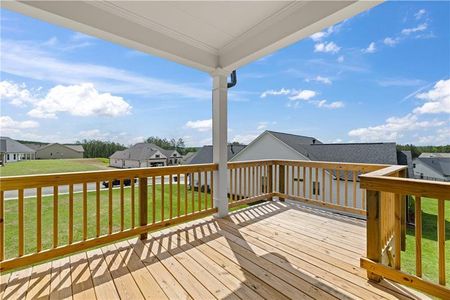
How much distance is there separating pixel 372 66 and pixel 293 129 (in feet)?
21.2

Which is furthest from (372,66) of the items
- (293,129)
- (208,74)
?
(208,74)

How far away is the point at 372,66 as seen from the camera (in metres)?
8.84

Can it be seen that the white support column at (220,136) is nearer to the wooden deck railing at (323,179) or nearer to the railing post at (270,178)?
the railing post at (270,178)

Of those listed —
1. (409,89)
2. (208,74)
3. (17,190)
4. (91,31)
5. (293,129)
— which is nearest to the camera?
(17,190)

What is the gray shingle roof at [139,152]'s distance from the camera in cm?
281

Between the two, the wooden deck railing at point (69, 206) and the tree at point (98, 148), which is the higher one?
the tree at point (98, 148)

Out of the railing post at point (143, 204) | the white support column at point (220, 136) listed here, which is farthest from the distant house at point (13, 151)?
Answer: the white support column at point (220, 136)

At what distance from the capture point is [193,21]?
2.58 metres

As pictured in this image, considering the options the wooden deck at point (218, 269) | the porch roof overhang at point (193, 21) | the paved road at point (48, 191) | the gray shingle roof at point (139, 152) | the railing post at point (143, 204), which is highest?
the porch roof overhang at point (193, 21)

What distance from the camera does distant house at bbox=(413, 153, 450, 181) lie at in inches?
271

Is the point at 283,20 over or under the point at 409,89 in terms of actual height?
under

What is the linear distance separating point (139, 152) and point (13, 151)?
1309 millimetres

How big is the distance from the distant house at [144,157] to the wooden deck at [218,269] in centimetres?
100

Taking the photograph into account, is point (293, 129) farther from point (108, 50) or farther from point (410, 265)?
point (108, 50)
